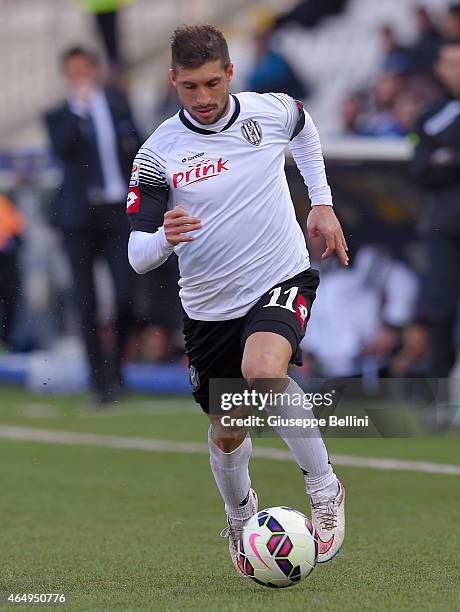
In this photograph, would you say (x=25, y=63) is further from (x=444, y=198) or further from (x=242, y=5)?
(x=444, y=198)

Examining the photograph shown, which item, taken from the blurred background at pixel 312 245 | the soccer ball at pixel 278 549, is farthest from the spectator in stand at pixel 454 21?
the soccer ball at pixel 278 549

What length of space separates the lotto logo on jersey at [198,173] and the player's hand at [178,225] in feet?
1.52

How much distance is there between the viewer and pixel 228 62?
19.0ft

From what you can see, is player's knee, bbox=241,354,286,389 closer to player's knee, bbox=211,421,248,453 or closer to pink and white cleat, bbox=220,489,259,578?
player's knee, bbox=211,421,248,453

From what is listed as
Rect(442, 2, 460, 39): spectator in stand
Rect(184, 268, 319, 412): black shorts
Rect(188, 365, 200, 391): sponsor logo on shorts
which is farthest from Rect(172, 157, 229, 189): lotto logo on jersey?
Rect(442, 2, 460, 39): spectator in stand

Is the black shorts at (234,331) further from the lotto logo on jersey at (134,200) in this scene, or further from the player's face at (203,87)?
the player's face at (203,87)

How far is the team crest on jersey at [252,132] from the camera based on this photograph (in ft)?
19.4

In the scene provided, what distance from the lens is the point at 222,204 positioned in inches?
229

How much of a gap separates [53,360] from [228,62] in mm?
8377

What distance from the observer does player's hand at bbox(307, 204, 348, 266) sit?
5836 millimetres

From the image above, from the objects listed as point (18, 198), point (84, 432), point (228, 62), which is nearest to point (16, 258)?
point (18, 198)

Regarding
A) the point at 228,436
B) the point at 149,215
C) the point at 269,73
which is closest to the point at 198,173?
the point at 149,215

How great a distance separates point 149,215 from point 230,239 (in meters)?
0.35

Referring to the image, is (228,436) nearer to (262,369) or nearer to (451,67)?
(262,369)
